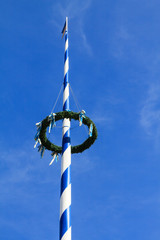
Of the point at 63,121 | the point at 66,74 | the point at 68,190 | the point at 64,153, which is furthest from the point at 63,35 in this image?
the point at 68,190

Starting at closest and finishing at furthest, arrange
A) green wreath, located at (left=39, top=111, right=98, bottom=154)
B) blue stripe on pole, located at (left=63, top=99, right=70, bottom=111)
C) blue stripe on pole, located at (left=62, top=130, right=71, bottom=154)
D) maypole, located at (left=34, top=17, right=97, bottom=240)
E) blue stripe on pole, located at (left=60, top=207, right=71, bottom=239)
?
blue stripe on pole, located at (left=60, top=207, right=71, bottom=239) → maypole, located at (left=34, top=17, right=97, bottom=240) → blue stripe on pole, located at (left=62, top=130, right=71, bottom=154) → green wreath, located at (left=39, top=111, right=98, bottom=154) → blue stripe on pole, located at (left=63, top=99, right=70, bottom=111)

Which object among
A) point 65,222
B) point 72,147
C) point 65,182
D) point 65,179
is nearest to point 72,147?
point 72,147

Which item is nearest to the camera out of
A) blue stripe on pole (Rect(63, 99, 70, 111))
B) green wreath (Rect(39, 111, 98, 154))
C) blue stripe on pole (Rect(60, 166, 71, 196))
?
blue stripe on pole (Rect(60, 166, 71, 196))

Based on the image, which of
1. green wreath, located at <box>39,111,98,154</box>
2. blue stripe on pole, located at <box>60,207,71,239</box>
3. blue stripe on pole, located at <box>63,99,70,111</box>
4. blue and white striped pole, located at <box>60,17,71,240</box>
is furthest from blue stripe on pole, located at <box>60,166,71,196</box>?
blue stripe on pole, located at <box>63,99,70,111</box>

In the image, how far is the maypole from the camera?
35.0ft

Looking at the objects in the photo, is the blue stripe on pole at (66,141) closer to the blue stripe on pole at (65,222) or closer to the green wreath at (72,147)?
the green wreath at (72,147)

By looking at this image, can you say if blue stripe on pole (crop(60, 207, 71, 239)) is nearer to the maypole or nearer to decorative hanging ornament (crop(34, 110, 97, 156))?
the maypole

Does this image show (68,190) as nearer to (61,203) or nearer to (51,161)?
(61,203)

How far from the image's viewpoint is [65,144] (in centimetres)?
1249

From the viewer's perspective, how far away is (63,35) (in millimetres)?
19359

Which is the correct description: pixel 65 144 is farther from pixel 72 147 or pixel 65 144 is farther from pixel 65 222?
pixel 65 222

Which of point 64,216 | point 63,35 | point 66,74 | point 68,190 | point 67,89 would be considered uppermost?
point 63,35

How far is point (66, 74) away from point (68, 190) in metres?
6.26

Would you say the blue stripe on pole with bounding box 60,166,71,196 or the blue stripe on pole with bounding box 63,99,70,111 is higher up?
the blue stripe on pole with bounding box 63,99,70,111
